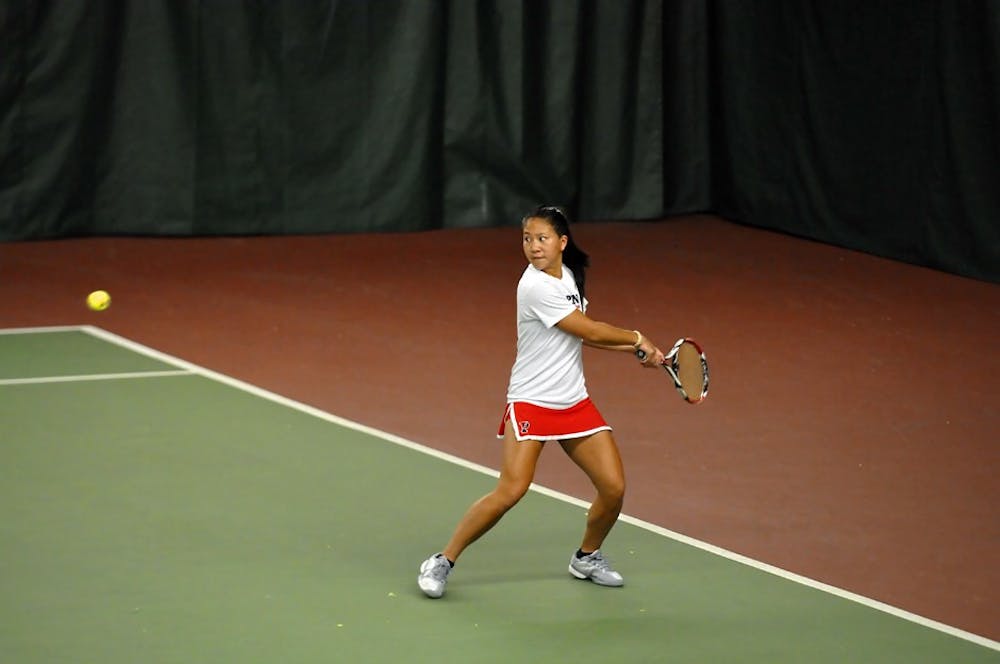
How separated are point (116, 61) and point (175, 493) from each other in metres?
7.18

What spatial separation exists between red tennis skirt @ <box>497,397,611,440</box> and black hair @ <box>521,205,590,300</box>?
409mm

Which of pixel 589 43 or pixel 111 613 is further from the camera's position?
Result: pixel 589 43

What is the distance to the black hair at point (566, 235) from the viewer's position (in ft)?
19.2

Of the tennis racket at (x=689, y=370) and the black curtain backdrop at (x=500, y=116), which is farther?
the black curtain backdrop at (x=500, y=116)

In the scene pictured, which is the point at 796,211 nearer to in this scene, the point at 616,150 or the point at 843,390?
the point at 616,150

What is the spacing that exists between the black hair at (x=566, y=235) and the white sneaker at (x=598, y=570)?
36.8 inches

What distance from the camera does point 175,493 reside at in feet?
23.5

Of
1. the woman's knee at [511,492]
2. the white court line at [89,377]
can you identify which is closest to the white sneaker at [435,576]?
the woman's knee at [511,492]

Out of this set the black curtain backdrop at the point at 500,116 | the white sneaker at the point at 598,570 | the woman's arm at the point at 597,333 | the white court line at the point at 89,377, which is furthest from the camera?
the black curtain backdrop at the point at 500,116

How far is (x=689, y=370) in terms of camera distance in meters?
5.91

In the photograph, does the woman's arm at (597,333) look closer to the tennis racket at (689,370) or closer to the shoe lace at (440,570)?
the tennis racket at (689,370)

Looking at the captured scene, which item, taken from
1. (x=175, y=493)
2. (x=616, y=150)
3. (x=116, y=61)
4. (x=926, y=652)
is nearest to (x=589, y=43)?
(x=616, y=150)

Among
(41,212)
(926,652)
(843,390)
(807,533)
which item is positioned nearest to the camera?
(926,652)

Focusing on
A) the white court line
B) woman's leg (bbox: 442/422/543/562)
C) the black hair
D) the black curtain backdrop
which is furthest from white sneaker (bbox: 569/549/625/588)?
the black curtain backdrop
